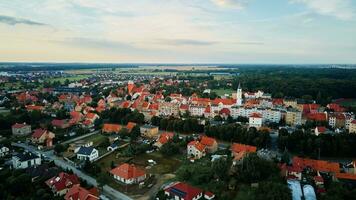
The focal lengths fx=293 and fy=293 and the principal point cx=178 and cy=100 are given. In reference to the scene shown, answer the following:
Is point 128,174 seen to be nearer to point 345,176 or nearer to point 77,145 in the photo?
point 77,145

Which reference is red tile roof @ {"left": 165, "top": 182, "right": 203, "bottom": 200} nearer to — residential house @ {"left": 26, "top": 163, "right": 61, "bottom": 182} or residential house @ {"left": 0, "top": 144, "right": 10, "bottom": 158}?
residential house @ {"left": 26, "top": 163, "right": 61, "bottom": 182}

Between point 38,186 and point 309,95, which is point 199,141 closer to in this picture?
point 38,186

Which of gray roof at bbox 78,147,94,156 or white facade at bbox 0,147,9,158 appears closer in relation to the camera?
gray roof at bbox 78,147,94,156

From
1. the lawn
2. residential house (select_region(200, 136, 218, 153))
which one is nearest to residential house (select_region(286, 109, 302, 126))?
A: residential house (select_region(200, 136, 218, 153))

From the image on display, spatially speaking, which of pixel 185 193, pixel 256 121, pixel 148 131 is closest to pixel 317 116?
pixel 256 121

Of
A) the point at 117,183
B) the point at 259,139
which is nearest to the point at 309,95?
the point at 259,139

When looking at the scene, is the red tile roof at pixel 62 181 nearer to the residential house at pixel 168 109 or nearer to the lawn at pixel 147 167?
the lawn at pixel 147 167
